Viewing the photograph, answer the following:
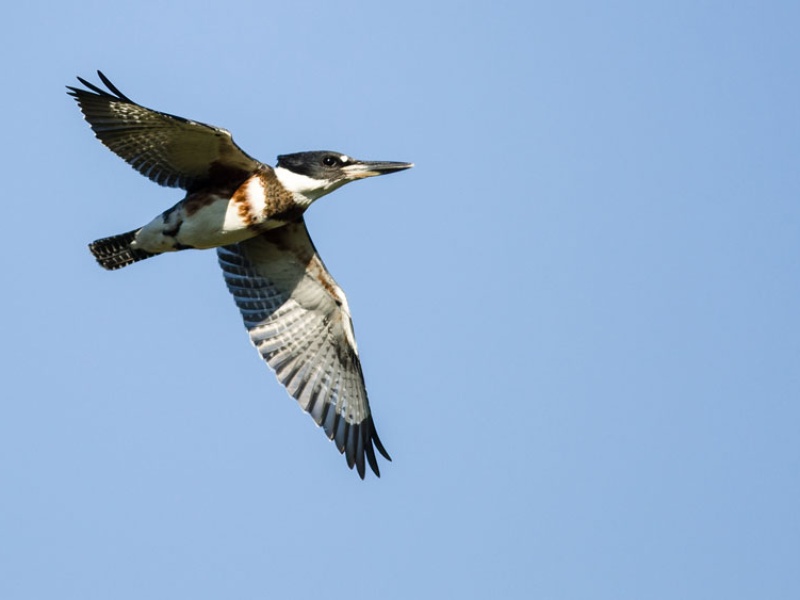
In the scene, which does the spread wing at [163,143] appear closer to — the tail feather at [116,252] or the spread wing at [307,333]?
the tail feather at [116,252]

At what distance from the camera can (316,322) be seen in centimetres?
1134

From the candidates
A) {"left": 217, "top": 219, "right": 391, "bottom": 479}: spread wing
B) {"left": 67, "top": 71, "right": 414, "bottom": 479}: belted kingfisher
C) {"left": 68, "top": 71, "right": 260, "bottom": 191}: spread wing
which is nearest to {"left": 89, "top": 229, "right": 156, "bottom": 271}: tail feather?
{"left": 67, "top": 71, "right": 414, "bottom": 479}: belted kingfisher

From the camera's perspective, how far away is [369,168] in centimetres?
1019

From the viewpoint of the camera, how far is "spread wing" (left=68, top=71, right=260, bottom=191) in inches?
368

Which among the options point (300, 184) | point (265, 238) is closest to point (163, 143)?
point (300, 184)

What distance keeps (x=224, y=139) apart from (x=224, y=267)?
77.2 inches

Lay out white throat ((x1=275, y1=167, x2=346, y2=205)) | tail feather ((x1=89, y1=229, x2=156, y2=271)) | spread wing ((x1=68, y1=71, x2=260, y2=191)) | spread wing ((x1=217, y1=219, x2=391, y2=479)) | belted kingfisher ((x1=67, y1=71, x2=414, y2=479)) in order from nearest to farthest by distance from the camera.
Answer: spread wing ((x1=68, y1=71, x2=260, y2=191)) → belted kingfisher ((x1=67, y1=71, x2=414, y2=479)) → white throat ((x1=275, y1=167, x2=346, y2=205)) → tail feather ((x1=89, y1=229, x2=156, y2=271)) → spread wing ((x1=217, y1=219, x2=391, y2=479))

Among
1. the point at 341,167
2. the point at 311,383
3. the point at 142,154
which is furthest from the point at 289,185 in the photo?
the point at 311,383

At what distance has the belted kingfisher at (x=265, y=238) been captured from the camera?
380 inches

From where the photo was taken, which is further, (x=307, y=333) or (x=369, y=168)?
(x=307, y=333)

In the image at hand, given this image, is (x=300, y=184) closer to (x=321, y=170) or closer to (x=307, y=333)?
(x=321, y=170)

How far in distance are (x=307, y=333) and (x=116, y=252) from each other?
1.89m

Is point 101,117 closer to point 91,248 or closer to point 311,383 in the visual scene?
point 91,248

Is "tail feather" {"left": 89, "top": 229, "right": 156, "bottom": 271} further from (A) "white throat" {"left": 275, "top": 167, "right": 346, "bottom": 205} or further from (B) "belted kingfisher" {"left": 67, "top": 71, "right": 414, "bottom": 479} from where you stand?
(A) "white throat" {"left": 275, "top": 167, "right": 346, "bottom": 205}
